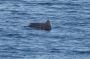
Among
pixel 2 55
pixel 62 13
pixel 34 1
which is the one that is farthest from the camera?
pixel 34 1

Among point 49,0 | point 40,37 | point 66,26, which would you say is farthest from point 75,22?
point 49,0

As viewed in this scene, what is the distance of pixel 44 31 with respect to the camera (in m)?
47.8

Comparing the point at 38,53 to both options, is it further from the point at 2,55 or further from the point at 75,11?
the point at 75,11

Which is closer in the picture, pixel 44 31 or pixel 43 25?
pixel 44 31

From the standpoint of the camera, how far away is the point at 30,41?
44.4m

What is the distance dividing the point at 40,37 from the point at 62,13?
758 cm

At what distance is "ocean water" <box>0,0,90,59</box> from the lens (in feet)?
136

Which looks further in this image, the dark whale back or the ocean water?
the dark whale back

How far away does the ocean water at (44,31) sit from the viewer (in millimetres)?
41500

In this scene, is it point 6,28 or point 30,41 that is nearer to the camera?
point 30,41

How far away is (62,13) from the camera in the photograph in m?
52.9

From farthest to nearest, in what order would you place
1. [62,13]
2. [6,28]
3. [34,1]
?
[34,1] → [62,13] → [6,28]

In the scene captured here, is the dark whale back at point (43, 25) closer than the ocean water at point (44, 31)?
No

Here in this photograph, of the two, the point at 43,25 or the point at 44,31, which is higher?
the point at 43,25
